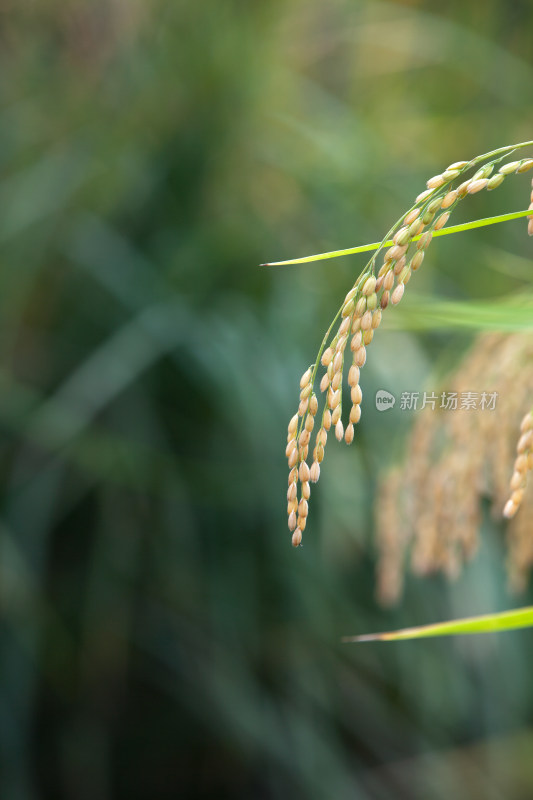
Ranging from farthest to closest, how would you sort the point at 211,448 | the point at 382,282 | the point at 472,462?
1. the point at 211,448
2. the point at 472,462
3. the point at 382,282

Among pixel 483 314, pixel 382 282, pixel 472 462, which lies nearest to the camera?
pixel 382 282

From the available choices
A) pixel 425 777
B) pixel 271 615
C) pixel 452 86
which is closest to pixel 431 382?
pixel 271 615

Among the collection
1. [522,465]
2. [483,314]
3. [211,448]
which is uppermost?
[211,448]

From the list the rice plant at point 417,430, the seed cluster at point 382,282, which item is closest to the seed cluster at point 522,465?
the rice plant at point 417,430

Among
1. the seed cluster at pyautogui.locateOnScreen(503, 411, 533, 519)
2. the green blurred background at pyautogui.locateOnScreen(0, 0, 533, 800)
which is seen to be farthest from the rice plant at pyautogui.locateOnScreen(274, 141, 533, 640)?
the green blurred background at pyautogui.locateOnScreen(0, 0, 533, 800)

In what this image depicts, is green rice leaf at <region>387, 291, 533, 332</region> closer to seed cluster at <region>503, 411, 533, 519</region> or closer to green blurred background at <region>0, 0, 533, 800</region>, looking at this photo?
seed cluster at <region>503, 411, 533, 519</region>

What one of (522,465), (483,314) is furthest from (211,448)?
(522,465)

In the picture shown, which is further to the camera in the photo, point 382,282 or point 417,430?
point 417,430

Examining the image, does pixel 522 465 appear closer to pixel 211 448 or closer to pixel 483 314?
pixel 483 314

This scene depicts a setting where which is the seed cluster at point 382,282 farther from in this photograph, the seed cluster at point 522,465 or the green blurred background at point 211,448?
the green blurred background at point 211,448
